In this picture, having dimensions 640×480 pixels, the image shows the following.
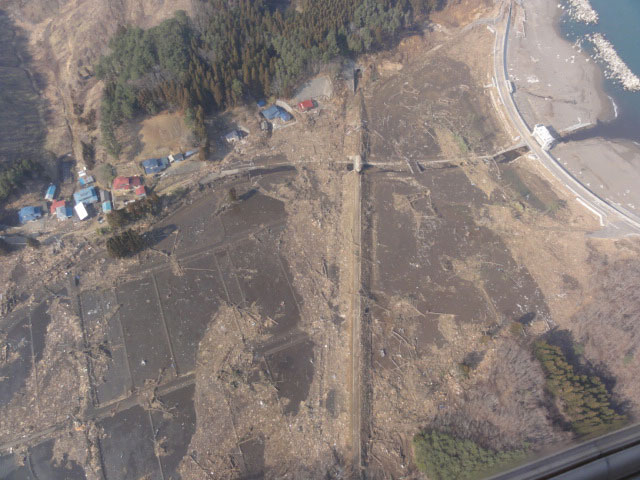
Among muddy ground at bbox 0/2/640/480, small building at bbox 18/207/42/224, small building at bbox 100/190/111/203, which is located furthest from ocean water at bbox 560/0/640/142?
small building at bbox 18/207/42/224

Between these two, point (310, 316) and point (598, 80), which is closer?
point (310, 316)

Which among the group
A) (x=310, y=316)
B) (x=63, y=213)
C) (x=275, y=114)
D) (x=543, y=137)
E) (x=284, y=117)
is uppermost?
(x=275, y=114)

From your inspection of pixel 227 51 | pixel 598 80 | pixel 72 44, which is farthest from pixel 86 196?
pixel 598 80

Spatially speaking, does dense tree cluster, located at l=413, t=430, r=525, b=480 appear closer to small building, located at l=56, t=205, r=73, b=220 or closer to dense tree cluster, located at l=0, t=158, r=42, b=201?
small building, located at l=56, t=205, r=73, b=220

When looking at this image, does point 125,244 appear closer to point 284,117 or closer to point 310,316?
point 310,316

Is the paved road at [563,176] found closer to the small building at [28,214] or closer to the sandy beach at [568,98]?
the sandy beach at [568,98]

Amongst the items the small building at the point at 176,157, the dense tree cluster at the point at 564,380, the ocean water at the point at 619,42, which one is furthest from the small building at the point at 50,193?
the ocean water at the point at 619,42
